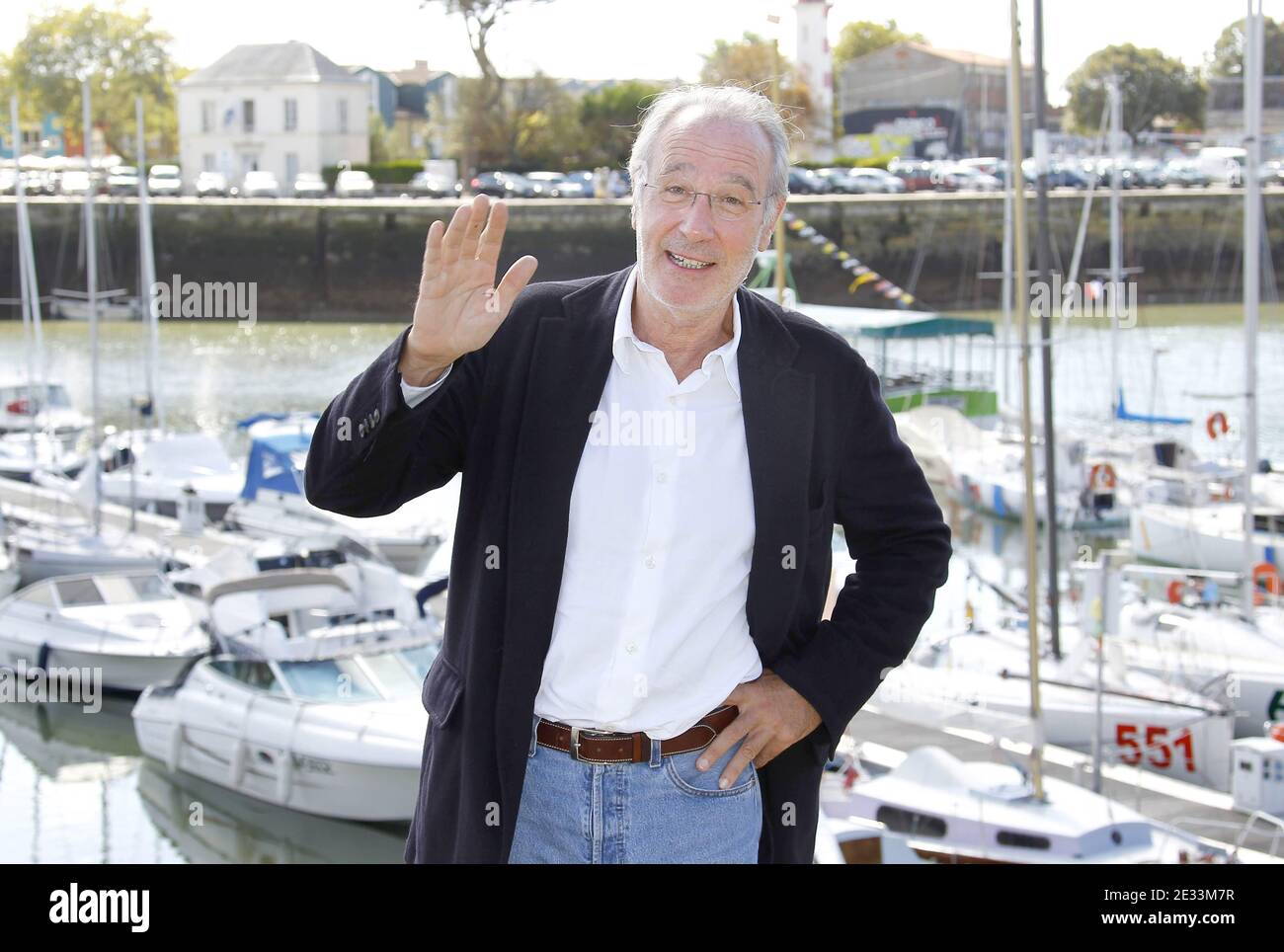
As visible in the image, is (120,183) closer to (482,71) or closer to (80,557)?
(482,71)

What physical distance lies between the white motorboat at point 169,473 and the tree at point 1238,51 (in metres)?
21.0

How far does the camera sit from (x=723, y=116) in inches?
75.8

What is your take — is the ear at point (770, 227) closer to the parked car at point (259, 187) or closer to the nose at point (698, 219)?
the nose at point (698, 219)

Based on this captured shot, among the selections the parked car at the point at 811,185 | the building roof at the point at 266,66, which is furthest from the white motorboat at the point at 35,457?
the building roof at the point at 266,66

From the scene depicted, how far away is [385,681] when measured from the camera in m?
9.79

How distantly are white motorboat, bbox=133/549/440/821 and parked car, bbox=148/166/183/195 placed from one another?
3054 cm

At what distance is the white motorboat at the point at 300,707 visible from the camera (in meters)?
9.41

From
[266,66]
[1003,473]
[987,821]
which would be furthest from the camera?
[266,66]

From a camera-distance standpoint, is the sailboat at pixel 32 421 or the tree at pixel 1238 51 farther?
the tree at pixel 1238 51

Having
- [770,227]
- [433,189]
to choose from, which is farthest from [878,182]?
[770,227]

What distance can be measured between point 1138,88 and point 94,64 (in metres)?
30.8

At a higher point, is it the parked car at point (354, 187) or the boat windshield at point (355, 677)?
the parked car at point (354, 187)

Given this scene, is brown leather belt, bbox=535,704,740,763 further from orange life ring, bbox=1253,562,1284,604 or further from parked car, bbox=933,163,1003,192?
parked car, bbox=933,163,1003,192

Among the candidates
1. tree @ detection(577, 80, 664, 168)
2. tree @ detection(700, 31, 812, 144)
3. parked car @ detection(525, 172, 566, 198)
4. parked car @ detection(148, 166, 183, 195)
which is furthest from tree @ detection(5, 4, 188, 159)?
tree @ detection(700, 31, 812, 144)
